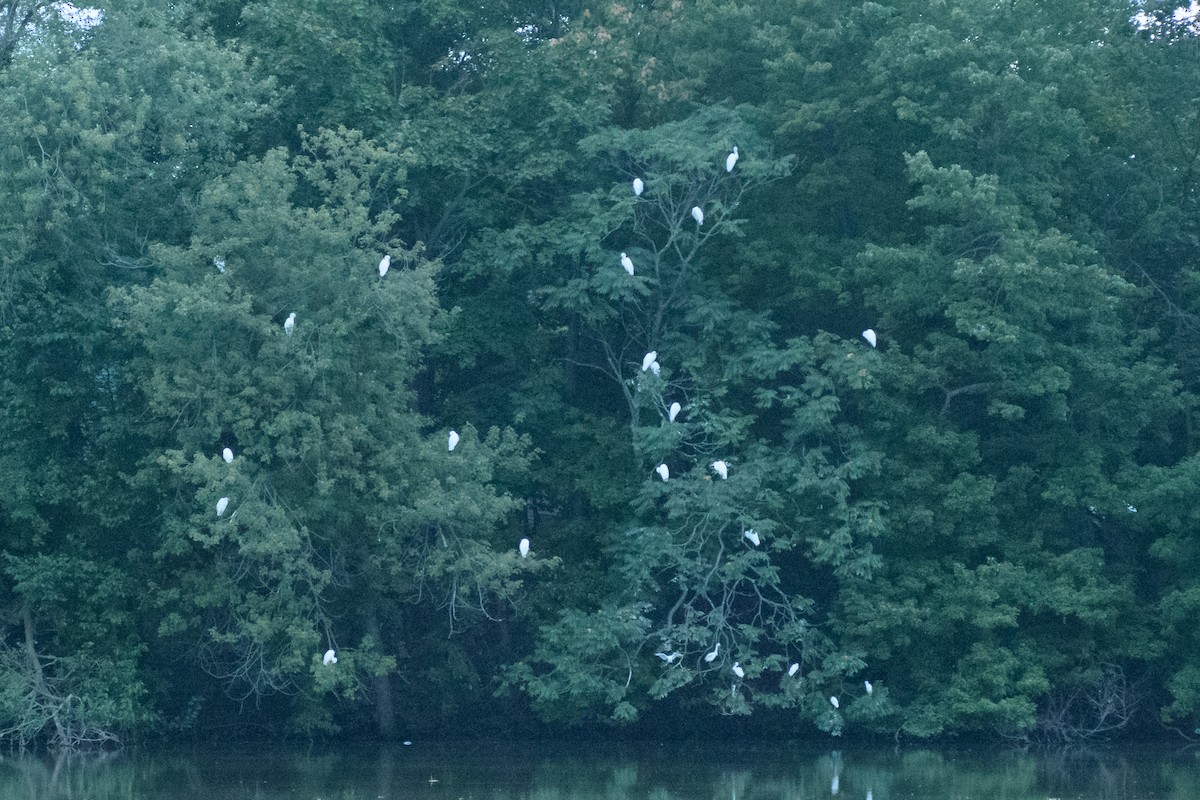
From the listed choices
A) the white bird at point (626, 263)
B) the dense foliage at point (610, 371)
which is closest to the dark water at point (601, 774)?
the dense foliage at point (610, 371)

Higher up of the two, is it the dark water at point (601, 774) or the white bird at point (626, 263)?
the white bird at point (626, 263)

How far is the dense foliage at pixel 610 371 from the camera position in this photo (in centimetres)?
1762

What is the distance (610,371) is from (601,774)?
6471mm

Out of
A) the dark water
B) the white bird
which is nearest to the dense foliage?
the white bird

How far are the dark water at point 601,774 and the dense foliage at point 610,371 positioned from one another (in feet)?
2.49

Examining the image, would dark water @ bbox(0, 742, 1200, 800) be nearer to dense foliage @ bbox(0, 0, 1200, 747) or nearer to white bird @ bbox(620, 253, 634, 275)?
dense foliage @ bbox(0, 0, 1200, 747)

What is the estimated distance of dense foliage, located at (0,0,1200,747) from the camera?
17.6 m

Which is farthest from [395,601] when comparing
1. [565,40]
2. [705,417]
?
[565,40]

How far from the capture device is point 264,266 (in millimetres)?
17531

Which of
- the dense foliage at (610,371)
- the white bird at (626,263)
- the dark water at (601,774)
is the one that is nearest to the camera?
the dark water at (601,774)

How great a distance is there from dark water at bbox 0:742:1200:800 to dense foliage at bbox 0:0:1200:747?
0.76 metres

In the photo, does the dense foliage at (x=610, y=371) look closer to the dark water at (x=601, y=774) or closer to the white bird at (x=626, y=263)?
the white bird at (x=626, y=263)

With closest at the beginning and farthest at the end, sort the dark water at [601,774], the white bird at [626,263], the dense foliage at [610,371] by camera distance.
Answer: the dark water at [601,774]
the dense foliage at [610,371]
the white bird at [626,263]

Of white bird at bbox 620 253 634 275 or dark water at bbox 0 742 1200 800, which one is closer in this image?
dark water at bbox 0 742 1200 800
